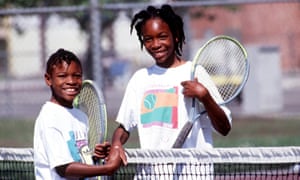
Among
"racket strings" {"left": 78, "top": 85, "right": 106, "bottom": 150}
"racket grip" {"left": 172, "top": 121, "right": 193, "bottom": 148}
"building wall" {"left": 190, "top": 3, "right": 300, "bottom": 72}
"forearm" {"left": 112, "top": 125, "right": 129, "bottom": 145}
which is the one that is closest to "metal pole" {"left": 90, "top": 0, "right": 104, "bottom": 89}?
"racket strings" {"left": 78, "top": 85, "right": 106, "bottom": 150}

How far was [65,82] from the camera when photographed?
213 inches

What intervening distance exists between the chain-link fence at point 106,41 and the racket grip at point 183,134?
459cm

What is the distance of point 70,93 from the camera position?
5.43 metres

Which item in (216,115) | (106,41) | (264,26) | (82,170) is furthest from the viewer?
(264,26)

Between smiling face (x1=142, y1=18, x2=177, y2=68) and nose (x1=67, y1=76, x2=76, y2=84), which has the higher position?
smiling face (x1=142, y1=18, x2=177, y2=68)

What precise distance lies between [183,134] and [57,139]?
2.53ft

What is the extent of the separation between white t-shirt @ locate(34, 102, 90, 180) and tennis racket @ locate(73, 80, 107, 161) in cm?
36

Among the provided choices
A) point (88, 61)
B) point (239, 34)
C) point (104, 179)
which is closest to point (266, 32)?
point (239, 34)

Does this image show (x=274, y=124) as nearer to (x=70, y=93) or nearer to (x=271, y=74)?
(x=271, y=74)

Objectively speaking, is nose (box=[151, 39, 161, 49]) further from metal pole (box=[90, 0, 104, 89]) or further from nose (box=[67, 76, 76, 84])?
metal pole (box=[90, 0, 104, 89])

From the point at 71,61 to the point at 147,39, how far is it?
0.59m

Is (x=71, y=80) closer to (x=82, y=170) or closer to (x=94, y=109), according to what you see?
(x=82, y=170)

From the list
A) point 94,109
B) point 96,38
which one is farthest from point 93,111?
point 96,38

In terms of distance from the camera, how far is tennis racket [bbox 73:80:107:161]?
5.89 metres
